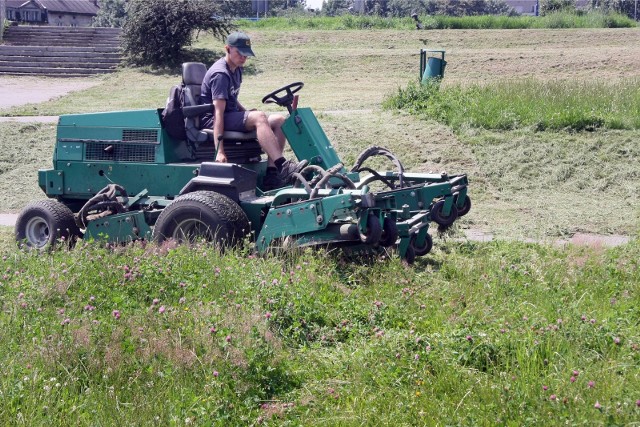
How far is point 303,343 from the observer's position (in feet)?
19.2

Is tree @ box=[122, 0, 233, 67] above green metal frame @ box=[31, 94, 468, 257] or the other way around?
above

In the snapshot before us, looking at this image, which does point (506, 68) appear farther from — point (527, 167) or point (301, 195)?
point (301, 195)

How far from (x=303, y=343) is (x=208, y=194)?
240 cm

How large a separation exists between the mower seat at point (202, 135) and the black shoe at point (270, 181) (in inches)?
10.6

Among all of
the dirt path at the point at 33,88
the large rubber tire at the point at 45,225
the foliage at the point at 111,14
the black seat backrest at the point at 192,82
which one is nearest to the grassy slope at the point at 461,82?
the dirt path at the point at 33,88

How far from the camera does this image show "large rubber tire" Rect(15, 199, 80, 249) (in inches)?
345

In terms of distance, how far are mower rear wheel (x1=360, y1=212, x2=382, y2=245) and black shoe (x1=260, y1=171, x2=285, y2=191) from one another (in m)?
2.03

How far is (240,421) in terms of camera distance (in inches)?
189

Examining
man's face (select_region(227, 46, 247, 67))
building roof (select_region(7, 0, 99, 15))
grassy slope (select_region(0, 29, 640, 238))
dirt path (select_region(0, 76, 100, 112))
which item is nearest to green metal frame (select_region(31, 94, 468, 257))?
man's face (select_region(227, 46, 247, 67))

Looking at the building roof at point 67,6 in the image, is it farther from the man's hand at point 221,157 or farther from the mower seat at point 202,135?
the man's hand at point 221,157

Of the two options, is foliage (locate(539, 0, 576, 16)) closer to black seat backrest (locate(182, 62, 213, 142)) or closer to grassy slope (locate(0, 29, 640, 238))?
grassy slope (locate(0, 29, 640, 238))

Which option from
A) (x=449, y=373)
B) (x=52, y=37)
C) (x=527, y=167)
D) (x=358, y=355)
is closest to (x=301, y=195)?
(x=358, y=355)

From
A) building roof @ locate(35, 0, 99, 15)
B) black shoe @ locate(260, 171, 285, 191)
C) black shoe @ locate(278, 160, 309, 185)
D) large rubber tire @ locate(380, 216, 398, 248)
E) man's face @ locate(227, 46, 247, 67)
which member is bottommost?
large rubber tire @ locate(380, 216, 398, 248)

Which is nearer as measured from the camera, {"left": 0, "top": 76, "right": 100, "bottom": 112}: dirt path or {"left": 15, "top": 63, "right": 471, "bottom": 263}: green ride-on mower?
{"left": 15, "top": 63, "right": 471, "bottom": 263}: green ride-on mower
